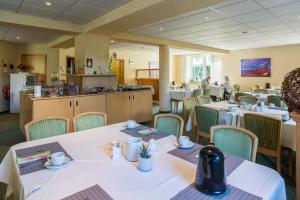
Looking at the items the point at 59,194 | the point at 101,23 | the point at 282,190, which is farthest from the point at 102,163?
the point at 101,23

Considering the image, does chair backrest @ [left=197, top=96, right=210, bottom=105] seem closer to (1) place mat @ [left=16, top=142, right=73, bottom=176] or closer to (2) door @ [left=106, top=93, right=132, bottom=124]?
(2) door @ [left=106, top=93, right=132, bottom=124]

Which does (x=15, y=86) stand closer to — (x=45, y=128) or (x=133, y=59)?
(x=133, y=59)

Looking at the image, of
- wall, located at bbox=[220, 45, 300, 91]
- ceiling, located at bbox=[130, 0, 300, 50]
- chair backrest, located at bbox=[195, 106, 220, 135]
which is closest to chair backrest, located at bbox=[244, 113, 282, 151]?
chair backrest, located at bbox=[195, 106, 220, 135]

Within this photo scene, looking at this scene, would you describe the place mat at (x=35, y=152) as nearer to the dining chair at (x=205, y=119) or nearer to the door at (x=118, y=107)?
the dining chair at (x=205, y=119)

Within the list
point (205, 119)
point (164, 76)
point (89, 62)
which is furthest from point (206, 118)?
point (164, 76)

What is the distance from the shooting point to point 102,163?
1485 millimetres

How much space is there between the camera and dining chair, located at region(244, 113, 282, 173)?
8.03ft

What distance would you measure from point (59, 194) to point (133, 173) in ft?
1.47

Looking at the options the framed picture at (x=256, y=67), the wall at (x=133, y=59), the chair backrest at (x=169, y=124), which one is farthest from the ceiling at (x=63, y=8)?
the framed picture at (x=256, y=67)

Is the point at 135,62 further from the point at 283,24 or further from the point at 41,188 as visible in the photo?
the point at 41,188

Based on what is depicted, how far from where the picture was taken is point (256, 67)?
Answer: 31.2 ft

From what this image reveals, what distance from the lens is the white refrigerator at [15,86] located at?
264 inches

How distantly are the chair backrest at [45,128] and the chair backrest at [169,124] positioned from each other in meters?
1.09

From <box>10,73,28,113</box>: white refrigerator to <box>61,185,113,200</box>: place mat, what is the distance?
22.2ft
